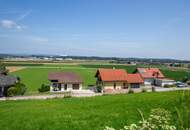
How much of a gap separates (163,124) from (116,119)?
12.3m

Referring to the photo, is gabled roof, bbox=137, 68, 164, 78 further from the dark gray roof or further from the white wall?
the dark gray roof

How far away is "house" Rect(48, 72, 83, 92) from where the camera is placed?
5884cm

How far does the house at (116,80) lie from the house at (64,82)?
5.48 m

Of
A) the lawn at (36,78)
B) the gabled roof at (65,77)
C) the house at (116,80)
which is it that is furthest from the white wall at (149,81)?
the gabled roof at (65,77)

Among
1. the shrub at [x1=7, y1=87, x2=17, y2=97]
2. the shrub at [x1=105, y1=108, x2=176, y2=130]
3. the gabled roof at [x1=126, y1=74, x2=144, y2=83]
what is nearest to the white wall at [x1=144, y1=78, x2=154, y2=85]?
the gabled roof at [x1=126, y1=74, x2=144, y2=83]

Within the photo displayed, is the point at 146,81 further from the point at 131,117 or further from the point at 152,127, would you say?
the point at 152,127

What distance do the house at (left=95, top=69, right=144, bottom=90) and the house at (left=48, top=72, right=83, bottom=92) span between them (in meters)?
5.48

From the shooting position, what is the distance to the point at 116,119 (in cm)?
1599

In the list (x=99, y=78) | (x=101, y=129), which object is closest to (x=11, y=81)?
(x=99, y=78)

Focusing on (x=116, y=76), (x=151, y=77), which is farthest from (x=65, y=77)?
(x=151, y=77)

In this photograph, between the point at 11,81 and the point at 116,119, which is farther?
the point at 11,81

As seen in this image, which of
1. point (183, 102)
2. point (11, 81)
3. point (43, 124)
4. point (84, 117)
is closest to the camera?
point (183, 102)

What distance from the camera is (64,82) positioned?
193ft

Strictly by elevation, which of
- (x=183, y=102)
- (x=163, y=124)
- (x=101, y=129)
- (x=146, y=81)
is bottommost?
(x=146, y=81)
